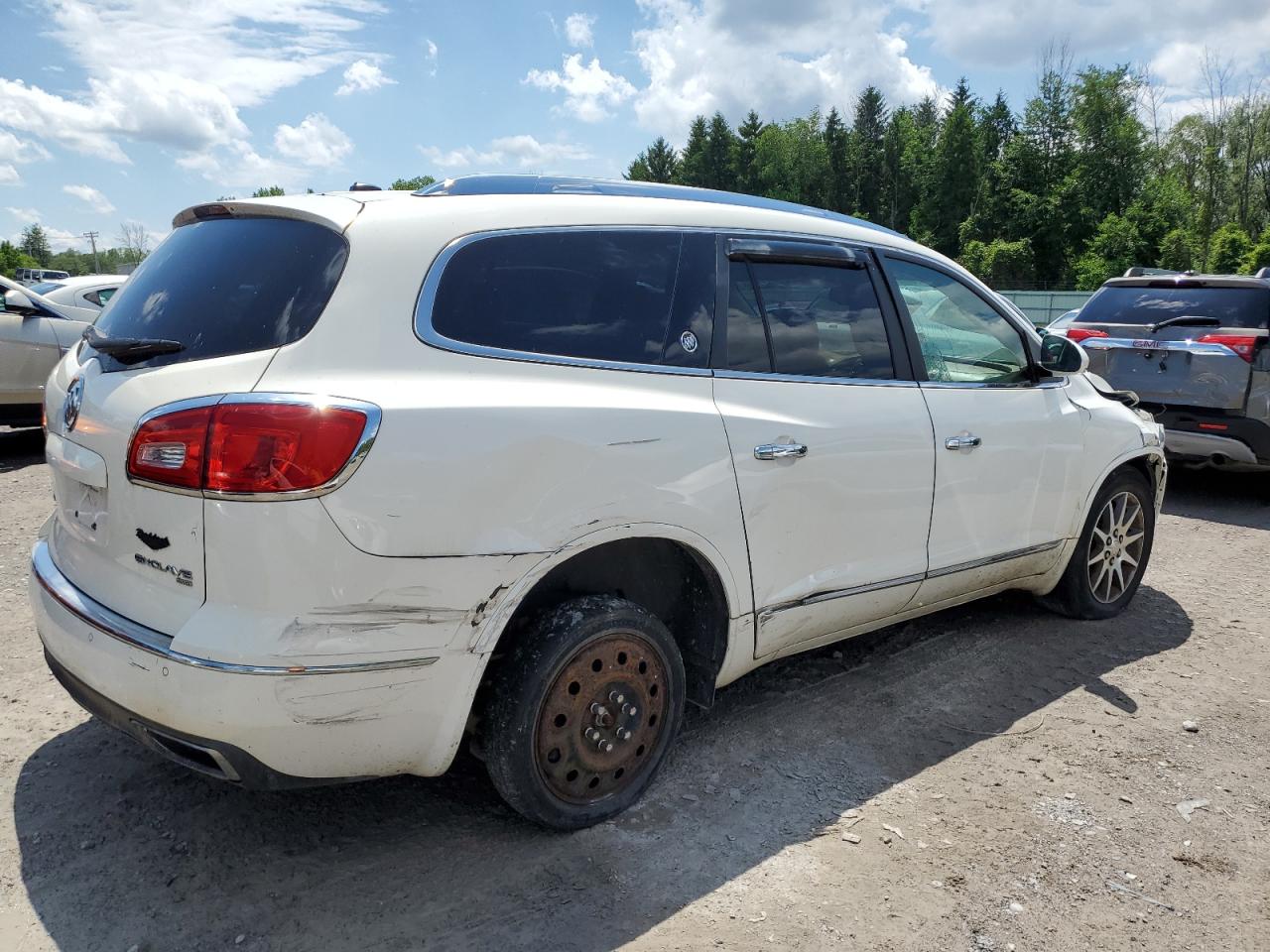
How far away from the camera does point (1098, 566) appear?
4977 mm

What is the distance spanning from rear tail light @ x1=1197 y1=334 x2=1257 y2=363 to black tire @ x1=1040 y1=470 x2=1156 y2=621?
301 cm

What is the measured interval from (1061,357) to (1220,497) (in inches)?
192

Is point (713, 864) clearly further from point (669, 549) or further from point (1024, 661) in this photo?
point (1024, 661)

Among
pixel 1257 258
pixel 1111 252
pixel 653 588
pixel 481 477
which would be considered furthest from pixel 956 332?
pixel 1111 252

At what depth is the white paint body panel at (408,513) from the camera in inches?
94.3

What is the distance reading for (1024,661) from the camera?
452cm

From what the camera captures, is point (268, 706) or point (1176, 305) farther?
point (1176, 305)

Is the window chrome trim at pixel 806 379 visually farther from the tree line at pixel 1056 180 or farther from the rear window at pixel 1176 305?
the tree line at pixel 1056 180

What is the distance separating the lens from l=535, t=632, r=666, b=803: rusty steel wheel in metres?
2.89

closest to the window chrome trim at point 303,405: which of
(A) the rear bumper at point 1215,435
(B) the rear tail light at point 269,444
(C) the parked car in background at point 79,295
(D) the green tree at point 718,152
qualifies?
(B) the rear tail light at point 269,444

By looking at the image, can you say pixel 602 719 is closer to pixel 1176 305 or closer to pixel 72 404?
pixel 72 404

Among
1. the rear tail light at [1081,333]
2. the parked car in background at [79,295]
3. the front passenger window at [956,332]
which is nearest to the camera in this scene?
the front passenger window at [956,332]

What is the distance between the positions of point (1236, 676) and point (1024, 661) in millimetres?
894

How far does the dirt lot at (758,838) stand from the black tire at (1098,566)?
67cm
